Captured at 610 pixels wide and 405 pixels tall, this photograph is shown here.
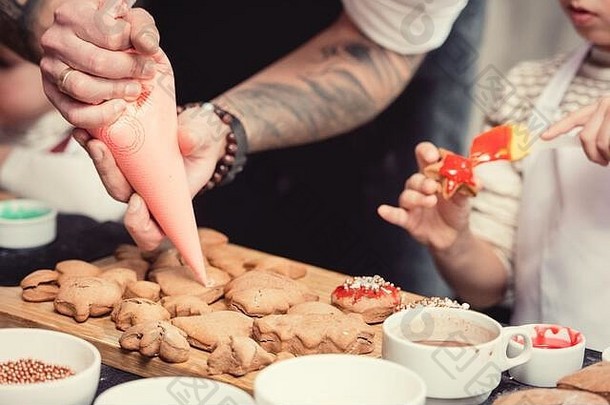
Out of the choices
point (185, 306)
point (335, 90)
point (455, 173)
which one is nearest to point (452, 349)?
point (185, 306)

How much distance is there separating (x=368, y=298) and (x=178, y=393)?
1.31 ft

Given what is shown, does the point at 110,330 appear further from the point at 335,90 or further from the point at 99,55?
the point at 335,90

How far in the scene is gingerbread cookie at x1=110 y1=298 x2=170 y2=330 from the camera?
1351 millimetres

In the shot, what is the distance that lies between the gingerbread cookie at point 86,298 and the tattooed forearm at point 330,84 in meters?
0.63

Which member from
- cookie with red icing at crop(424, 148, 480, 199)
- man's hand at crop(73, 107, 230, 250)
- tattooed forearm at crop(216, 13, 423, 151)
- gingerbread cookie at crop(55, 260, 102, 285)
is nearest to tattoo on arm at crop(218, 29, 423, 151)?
tattooed forearm at crop(216, 13, 423, 151)

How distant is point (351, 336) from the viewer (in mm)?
1288

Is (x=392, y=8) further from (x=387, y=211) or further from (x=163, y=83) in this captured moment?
(x=163, y=83)

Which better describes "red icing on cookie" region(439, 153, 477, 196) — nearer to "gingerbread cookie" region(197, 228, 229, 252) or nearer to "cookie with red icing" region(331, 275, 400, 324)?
"cookie with red icing" region(331, 275, 400, 324)

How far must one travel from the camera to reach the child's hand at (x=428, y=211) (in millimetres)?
1666

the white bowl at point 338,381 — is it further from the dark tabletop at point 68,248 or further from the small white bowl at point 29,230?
the small white bowl at point 29,230

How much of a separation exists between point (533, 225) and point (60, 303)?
0.92 m

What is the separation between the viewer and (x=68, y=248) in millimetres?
1819

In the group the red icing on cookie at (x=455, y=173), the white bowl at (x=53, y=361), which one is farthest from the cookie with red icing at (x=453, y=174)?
the white bowl at (x=53, y=361)

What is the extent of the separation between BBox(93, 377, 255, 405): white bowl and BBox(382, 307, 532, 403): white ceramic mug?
192 mm
